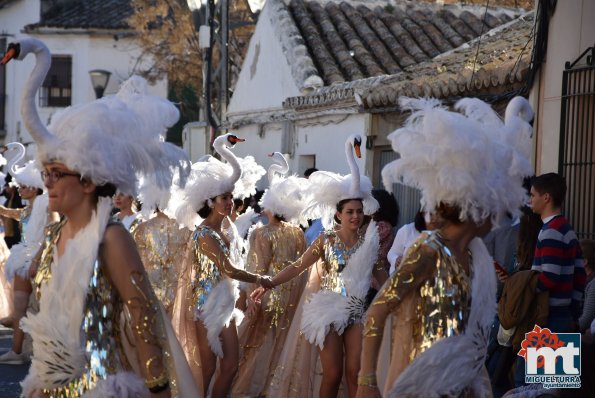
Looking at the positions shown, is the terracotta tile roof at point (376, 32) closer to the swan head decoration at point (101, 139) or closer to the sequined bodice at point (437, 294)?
the sequined bodice at point (437, 294)

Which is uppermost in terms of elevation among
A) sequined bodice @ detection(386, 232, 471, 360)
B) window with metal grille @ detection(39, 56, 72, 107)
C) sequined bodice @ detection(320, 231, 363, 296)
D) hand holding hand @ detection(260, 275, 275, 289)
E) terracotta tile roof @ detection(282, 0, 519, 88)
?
window with metal grille @ detection(39, 56, 72, 107)

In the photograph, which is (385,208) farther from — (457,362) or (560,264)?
(457,362)

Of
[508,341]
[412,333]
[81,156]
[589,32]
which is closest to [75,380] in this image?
[81,156]

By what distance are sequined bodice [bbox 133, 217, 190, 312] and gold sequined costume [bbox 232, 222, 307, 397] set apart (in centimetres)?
79

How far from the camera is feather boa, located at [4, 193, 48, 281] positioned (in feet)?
38.3

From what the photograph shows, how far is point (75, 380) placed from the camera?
4496 millimetres

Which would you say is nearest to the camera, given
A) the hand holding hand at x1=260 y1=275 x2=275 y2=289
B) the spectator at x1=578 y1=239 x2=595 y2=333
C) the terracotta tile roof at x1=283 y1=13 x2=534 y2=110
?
the spectator at x1=578 y1=239 x2=595 y2=333

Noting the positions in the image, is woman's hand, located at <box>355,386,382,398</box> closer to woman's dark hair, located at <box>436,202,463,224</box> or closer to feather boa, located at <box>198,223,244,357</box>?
woman's dark hair, located at <box>436,202,463,224</box>

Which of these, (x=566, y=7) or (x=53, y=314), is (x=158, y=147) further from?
(x=566, y=7)

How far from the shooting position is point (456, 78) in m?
12.3

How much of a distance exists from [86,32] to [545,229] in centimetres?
3287

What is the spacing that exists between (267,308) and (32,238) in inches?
122

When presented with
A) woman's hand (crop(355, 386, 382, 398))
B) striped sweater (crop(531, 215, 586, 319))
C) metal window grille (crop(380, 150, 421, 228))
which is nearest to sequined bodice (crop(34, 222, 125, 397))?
woman's hand (crop(355, 386, 382, 398))

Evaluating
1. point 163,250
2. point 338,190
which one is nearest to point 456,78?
point 338,190
